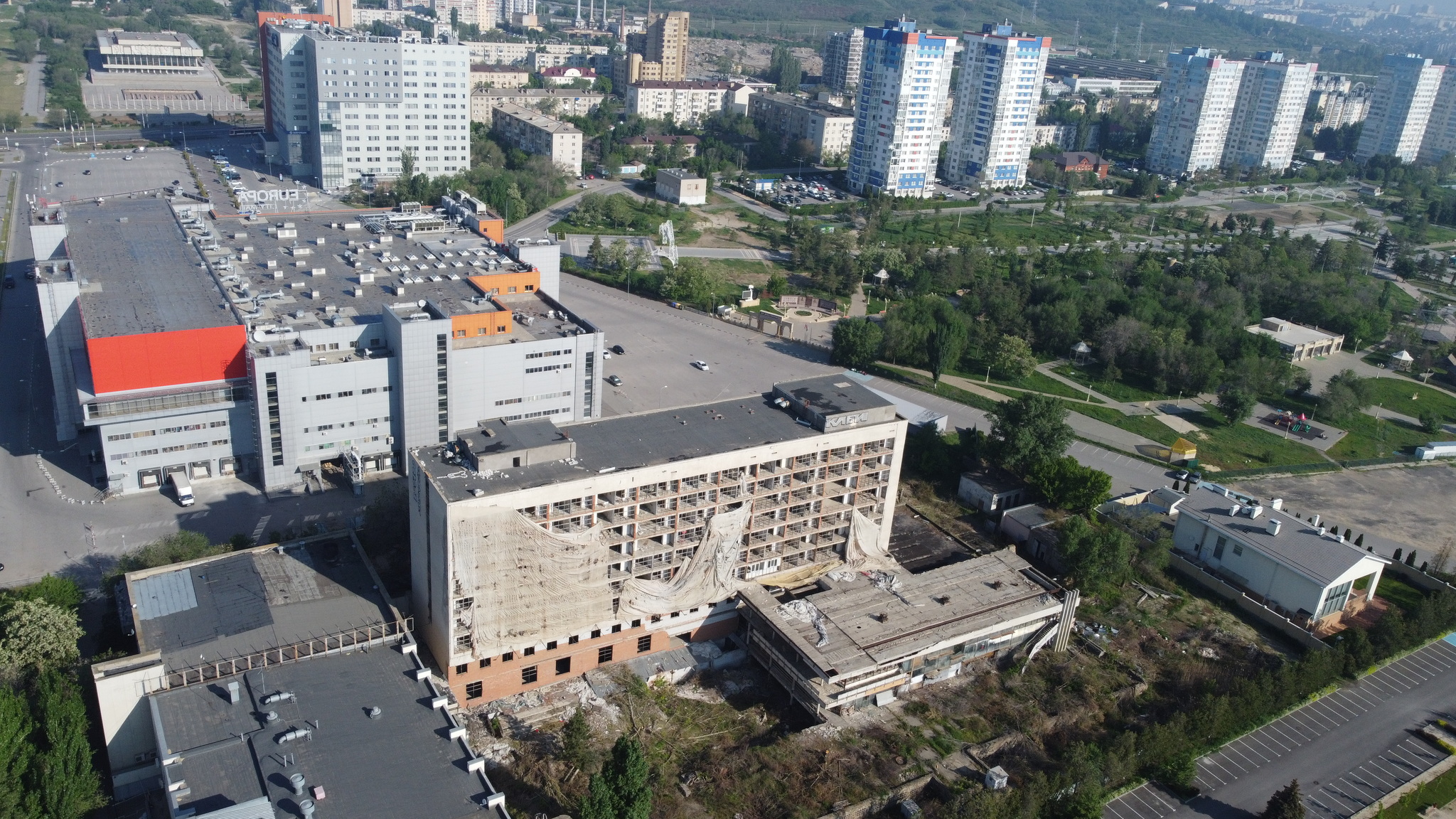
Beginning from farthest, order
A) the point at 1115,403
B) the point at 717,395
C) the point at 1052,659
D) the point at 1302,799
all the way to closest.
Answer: the point at 1115,403 < the point at 717,395 < the point at 1052,659 < the point at 1302,799

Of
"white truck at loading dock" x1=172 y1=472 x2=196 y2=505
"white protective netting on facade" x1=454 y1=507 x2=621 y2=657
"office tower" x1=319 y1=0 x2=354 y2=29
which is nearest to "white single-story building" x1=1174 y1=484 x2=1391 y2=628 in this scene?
"white protective netting on facade" x1=454 y1=507 x2=621 y2=657

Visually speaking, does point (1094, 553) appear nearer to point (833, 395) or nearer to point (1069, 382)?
point (833, 395)

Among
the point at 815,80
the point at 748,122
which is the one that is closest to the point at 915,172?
the point at 748,122

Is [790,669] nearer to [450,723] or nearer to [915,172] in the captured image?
[450,723]

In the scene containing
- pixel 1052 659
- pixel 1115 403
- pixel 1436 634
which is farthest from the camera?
pixel 1115 403

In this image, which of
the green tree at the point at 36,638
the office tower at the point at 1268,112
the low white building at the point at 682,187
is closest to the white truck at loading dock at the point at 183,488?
the green tree at the point at 36,638

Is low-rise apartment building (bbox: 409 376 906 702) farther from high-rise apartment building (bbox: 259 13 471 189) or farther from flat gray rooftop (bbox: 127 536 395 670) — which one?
high-rise apartment building (bbox: 259 13 471 189)
